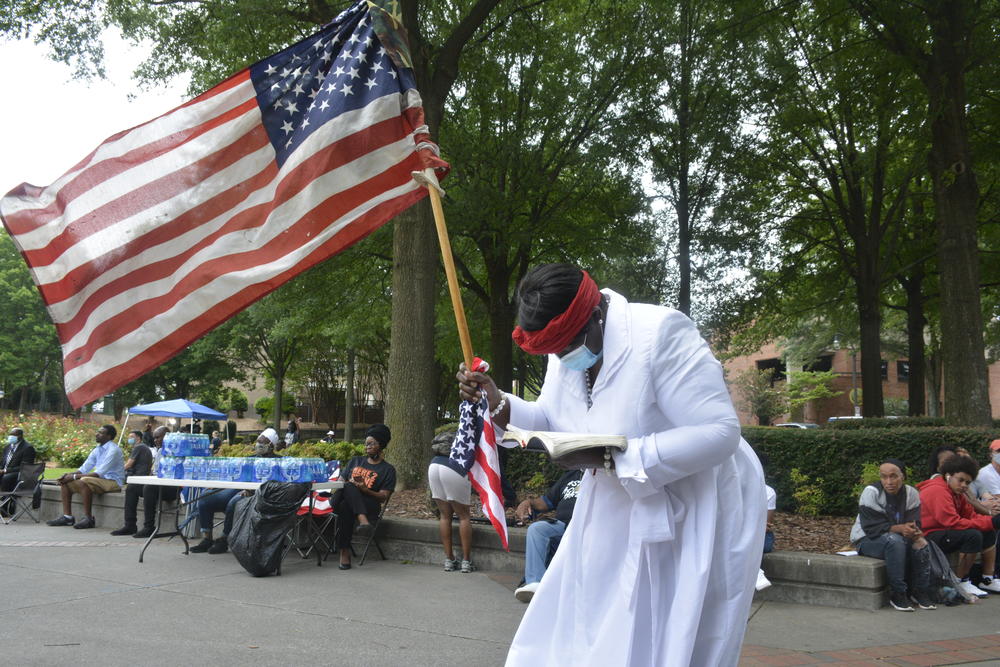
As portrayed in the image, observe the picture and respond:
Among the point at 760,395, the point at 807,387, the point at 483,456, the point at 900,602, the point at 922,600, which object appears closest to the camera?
the point at 483,456

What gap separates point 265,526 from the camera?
27.3ft

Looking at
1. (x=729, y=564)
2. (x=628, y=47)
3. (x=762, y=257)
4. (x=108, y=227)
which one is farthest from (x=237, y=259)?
(x=762, y=257)

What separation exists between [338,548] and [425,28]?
31.7 feet

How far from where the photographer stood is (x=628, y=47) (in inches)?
622

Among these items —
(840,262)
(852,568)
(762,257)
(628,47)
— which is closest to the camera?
(852,568)

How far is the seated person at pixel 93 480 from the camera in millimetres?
12742

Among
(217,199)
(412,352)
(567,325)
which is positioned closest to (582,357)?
(567,325)

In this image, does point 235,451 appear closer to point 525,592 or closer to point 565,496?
point 565,496

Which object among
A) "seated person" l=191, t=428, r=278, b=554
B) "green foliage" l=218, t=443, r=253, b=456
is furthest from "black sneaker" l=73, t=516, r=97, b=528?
"seated person" l=191, t=428, r=278, b=554

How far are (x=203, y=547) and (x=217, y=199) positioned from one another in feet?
21.2

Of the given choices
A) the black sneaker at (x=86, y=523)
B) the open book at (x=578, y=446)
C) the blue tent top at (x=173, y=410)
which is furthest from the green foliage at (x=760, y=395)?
the open book at (x=578, y=446)

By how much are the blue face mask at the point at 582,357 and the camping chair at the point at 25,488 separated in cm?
1354

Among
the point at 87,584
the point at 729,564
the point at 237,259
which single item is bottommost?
the point at 87,584

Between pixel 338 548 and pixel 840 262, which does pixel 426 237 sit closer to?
pixel 338 548
